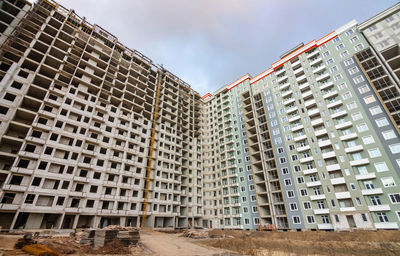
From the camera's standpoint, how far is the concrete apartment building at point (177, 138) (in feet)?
120

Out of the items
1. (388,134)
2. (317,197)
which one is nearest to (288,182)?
(317,197)

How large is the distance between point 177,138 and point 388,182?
53.4 meters

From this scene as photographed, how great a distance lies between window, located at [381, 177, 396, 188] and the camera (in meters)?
35.1

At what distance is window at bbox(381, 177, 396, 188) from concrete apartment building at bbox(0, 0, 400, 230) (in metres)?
0.15

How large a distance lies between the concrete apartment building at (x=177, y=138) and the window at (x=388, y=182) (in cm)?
15

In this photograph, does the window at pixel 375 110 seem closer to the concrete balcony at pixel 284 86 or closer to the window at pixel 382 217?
the window at pixel 382 217

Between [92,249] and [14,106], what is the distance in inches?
1388

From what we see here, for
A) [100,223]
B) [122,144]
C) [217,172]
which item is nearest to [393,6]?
[217,172]

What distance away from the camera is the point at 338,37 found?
53.4 m

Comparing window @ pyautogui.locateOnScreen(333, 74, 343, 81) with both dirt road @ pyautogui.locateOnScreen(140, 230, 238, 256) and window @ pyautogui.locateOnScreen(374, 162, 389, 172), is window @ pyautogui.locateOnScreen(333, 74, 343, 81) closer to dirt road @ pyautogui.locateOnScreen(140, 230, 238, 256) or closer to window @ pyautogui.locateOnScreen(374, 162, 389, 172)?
window @ pyautogui.locateOnScreen(374, 162, 389, 172)

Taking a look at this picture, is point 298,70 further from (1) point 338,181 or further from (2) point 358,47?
(1) point 338,181

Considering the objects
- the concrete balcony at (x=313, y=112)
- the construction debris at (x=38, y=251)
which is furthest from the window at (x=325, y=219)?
the construction debris at (x=38, y=251)

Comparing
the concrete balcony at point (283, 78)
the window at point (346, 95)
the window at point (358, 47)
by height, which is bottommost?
the window at point (346, 95)

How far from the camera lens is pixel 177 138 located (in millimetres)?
65125
